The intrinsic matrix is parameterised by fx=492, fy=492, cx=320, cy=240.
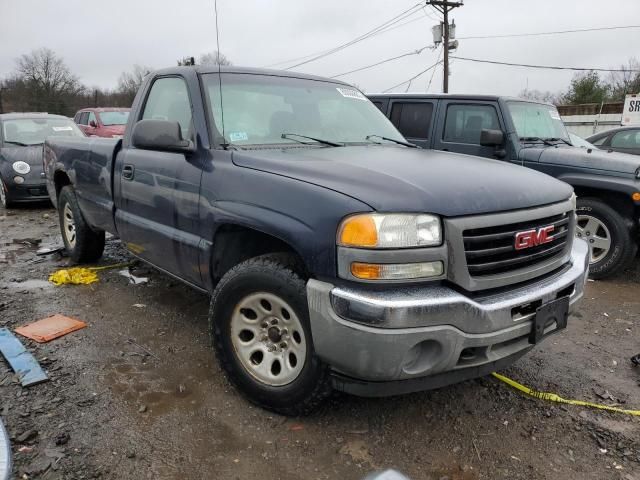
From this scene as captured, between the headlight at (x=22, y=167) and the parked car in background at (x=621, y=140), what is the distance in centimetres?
989

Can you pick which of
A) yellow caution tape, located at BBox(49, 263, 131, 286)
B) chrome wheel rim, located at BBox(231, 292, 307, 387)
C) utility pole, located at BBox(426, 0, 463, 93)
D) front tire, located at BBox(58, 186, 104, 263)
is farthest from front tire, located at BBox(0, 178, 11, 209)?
utility pole, located at BBox(426, 0, 463, 93)

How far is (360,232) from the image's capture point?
6.88 ft

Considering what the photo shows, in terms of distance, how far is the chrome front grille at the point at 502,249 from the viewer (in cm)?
221

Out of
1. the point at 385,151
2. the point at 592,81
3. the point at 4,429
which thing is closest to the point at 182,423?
the point at 4,429

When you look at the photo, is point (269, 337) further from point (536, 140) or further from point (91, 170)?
point (536, 140)

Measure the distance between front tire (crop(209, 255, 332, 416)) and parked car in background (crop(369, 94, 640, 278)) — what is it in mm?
3727

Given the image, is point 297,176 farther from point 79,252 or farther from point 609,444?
point 79,252

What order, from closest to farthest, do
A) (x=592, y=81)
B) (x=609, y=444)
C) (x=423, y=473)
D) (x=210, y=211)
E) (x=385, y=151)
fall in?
(x=423, y=473) < (x=609, y=444) < (x=210, y=211) < (x=385, y=151) < (x=592, y=81)

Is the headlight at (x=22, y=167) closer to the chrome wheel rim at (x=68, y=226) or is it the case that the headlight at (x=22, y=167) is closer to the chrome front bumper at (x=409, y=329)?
the chrome wheel rim at (x=68, y=226)

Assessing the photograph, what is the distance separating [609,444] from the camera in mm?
2529

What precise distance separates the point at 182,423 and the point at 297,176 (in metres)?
1.45

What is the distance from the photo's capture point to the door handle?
3.66m

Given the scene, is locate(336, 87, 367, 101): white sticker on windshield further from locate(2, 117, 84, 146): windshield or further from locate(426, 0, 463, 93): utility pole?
locate(426, 0, 463, 93): utility pole

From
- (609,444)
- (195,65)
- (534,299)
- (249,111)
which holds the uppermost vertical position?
(195,65)
